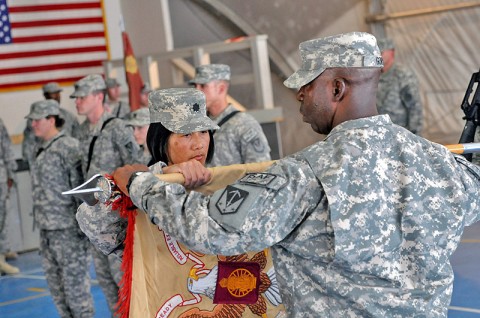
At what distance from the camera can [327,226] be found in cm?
210

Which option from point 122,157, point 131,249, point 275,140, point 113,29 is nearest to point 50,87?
point 113,29

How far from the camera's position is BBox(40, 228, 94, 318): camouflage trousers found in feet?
18.7

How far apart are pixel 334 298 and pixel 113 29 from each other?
36.3 ft

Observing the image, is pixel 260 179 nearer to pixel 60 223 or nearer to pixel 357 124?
pixel 357 124

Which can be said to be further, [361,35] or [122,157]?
[122,157]

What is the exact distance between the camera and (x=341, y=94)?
217 centimetres

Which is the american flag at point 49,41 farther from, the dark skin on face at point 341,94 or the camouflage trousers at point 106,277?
the dark skin on face at point 341,94

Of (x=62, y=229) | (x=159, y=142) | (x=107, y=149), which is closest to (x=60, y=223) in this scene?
(x=62, y=229)

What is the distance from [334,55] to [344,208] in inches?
15.6

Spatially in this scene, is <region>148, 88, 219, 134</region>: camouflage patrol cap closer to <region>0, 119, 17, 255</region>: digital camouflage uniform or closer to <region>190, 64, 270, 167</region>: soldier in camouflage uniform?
<region>190, 64, 270, 167</region>: soldier in camouflage uniform

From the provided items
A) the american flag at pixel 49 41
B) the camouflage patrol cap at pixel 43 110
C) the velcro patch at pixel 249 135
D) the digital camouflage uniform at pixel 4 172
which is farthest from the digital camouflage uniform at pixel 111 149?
the american flag at pixel 49 41

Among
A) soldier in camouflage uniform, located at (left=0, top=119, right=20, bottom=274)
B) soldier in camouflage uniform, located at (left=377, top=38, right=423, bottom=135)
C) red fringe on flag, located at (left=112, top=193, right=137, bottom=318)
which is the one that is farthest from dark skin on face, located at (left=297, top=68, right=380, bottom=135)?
soldier in camouflage uniform, located at (left=0, top=119, right=20, bottom=274)

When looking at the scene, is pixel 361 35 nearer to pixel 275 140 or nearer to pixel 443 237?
pixel 443 237

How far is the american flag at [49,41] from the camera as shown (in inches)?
468
